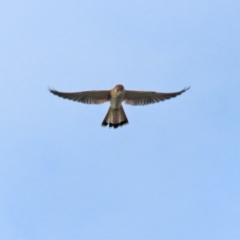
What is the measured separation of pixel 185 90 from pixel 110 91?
2806mm

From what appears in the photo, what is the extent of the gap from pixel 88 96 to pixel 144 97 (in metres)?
2.24

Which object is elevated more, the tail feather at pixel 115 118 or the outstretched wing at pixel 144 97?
the outstretched wing at pixel 144 97

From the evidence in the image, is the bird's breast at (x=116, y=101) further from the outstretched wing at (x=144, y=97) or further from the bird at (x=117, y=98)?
the outstretched wing at (x=144, y=97)

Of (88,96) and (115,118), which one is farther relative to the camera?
(115,118)

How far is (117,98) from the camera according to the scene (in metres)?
28.3

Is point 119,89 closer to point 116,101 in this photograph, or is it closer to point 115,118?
point 116,101

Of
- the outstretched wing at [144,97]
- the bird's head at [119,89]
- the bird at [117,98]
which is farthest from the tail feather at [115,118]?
the bird's head at [119,89]

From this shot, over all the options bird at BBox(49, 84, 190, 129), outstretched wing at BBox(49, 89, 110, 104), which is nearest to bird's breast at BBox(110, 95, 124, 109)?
bird at BBox(49, 84, 190, 129)

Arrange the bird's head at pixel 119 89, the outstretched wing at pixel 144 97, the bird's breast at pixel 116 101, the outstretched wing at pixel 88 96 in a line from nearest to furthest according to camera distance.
Answer: the outstretched wing at pixel 88 96
the bird's head at pixel 119 89
the bird's breast at pixel 116 101
the outstretched wing at pixel 144 97

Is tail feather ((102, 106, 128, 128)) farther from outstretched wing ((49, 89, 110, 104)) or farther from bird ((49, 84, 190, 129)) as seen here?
outstretched wing ((49, 89, 110, 104))

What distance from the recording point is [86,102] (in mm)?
28453

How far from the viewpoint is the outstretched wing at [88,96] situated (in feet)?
91.1

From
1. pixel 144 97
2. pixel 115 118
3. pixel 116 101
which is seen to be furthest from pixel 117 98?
pixel 144 97

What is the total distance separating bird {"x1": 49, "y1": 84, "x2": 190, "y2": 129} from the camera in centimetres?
2820
